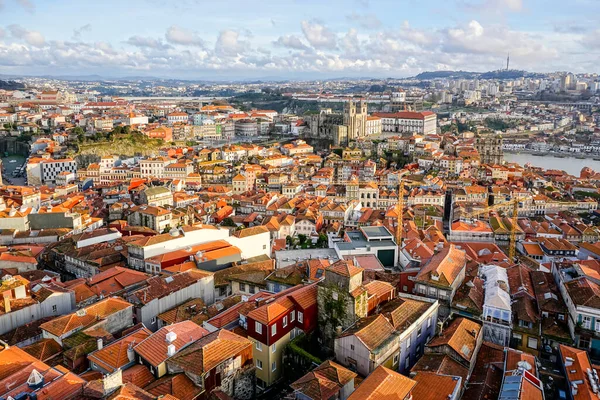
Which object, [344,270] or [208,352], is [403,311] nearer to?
[344,270]

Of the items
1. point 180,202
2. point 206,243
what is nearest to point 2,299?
point 206,243

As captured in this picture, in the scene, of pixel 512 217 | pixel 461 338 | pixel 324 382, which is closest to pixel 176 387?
pixel 324 382

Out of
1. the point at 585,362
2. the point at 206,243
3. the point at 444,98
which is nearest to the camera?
the point at 585,362

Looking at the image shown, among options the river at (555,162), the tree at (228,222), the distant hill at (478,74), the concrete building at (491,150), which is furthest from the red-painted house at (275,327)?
the distant hill at (478,74)

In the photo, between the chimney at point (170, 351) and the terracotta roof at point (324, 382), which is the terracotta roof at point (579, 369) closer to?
the terracotta roof at point (324, 382)

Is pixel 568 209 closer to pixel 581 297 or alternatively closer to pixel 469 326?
pixel 581 297
